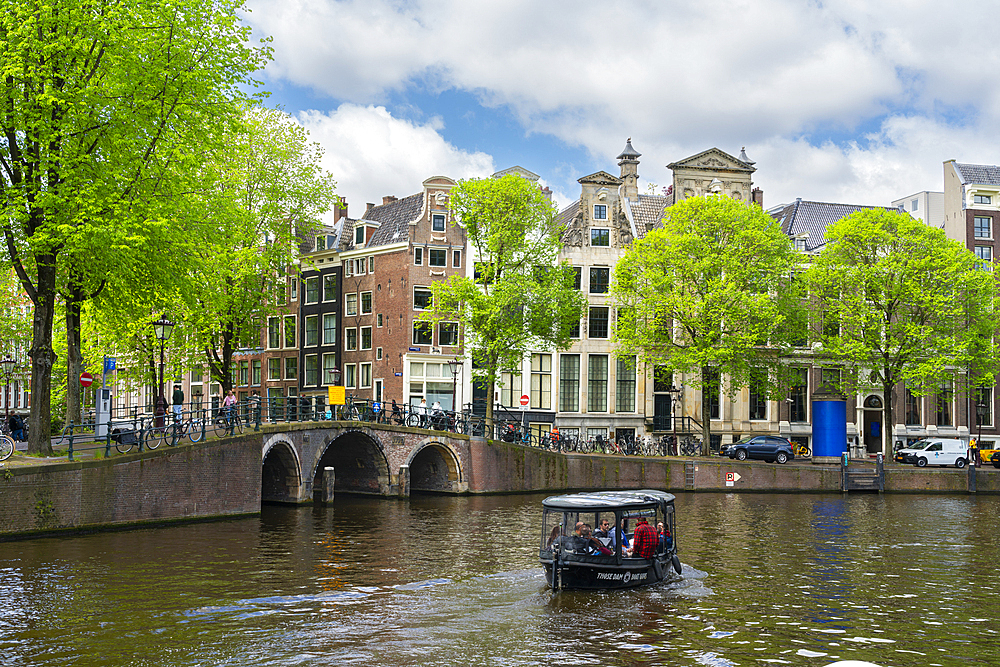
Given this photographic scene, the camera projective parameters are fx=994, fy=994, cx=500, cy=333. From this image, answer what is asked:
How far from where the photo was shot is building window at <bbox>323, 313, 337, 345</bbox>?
64.8m

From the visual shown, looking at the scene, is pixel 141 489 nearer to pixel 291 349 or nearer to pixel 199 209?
pixel 199 209

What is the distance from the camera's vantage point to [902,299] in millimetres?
56094

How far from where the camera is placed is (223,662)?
16.2 meters

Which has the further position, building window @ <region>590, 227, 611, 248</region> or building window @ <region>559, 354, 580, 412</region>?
building window @ <region>590, 227, 611, 248</region>

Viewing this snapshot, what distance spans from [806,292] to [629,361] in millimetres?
11441

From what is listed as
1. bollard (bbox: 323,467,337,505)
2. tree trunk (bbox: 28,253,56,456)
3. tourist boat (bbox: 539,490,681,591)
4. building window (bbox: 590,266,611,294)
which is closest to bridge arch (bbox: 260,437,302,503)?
bollard (bbox: 323,467,337,505)

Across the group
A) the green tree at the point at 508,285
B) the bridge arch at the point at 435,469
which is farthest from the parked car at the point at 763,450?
the bridge arch at the point at 435,469

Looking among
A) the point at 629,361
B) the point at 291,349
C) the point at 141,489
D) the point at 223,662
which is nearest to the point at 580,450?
the point at 629,361

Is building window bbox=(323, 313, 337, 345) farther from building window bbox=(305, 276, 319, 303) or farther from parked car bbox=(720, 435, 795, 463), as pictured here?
parked car bbox=(720, 435, 795, 463)

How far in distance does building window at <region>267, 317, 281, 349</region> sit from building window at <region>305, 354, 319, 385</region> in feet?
11.9

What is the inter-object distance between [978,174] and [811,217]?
11.8 m

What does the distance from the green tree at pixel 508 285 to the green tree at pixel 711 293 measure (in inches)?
186

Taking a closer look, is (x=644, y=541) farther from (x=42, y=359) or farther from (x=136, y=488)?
(x=42, y=359)

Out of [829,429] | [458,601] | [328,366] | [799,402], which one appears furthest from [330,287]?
[458,601]
